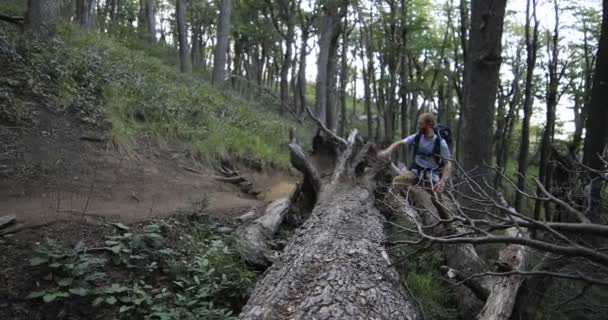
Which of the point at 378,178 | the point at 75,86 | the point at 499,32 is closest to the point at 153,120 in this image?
the point at 75,86

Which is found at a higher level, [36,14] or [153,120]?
[36,14]

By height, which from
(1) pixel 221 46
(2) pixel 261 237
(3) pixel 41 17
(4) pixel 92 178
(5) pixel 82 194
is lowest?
(2) pixel 261 237

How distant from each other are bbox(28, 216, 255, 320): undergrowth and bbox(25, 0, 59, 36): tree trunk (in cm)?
690

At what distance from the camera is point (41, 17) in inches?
378

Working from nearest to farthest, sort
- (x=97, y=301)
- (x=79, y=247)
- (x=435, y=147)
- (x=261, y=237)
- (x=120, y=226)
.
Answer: (x=97, y=301)
(x=79, y=247)
(x=120, y=226)
(x=261, y=237)
(x=435, y=147)

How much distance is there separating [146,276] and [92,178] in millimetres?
2860

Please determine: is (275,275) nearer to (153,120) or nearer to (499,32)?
(499,32)

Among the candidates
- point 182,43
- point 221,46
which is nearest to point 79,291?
point 221,46

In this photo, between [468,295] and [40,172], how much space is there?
5926 millimetres

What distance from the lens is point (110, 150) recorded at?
753 cm

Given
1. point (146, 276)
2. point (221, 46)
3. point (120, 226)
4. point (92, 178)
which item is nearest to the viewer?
point (146, 276)

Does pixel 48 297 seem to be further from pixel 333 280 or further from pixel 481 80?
pixel 481 80

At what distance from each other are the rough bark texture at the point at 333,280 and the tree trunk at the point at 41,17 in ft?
27.0

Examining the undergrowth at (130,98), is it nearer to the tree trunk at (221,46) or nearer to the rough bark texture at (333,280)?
the tree trunk at (221,46)
